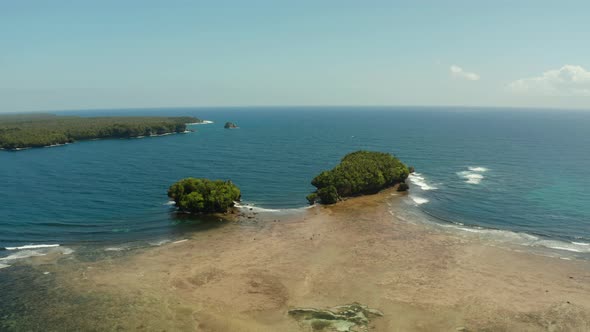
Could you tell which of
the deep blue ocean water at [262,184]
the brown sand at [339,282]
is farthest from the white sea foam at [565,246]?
the brown sand at [339,282]

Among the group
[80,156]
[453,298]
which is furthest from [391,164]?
[80,156]

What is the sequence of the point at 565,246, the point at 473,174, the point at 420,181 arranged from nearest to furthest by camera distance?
1. the point at 565,246
2. the point at 420,181
3. the point at 473,174

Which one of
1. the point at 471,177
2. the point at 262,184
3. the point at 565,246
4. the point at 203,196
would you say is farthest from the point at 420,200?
the point at 203,196

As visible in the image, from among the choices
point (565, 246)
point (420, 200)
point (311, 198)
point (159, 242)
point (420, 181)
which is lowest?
point (159, 242)

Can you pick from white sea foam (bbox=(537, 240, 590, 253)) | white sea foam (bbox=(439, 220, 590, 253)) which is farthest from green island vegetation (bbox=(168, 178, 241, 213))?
white sea foam (bbox=(537, 240, 590, 253))

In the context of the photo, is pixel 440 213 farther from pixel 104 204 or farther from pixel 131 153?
pixel 131 153

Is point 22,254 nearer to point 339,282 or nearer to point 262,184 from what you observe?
point 339,282

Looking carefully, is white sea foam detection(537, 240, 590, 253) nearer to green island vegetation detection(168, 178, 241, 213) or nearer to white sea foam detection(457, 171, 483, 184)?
white sea foam detection(457, 171, 483, 184)
